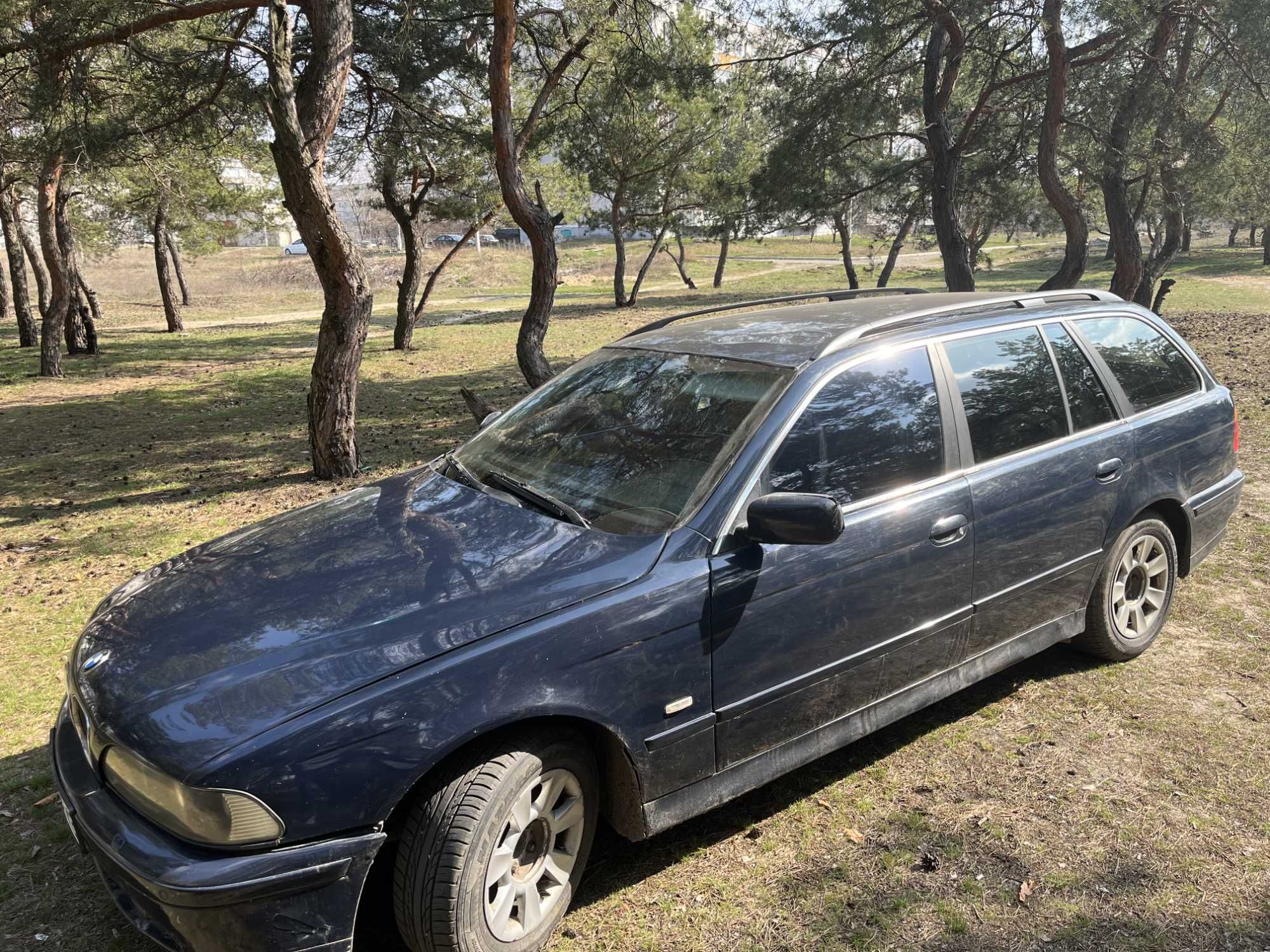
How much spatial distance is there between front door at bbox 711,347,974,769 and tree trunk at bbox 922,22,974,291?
10.2 m

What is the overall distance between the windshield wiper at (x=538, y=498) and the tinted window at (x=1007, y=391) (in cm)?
158

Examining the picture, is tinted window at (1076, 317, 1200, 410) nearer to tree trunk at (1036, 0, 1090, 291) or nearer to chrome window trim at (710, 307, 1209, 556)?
chrome window trim at (710, 307, 1209, 556)

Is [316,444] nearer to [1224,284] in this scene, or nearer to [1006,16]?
[1006,16]

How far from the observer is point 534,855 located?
2498 millimetres

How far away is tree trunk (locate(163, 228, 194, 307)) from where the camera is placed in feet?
77.8

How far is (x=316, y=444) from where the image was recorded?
813cm

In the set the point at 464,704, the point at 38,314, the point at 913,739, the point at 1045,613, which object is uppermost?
the point at 38,314

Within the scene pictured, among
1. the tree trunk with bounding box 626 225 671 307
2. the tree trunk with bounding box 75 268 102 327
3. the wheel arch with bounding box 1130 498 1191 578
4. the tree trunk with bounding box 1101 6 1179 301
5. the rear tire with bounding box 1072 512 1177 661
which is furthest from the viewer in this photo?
the tree trunk with bounding box 626 225 671 307

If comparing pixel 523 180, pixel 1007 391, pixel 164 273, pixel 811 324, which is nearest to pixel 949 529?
pixel 1007 391

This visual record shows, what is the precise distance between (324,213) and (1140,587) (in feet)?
21.7

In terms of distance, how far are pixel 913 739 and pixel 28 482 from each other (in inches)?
326

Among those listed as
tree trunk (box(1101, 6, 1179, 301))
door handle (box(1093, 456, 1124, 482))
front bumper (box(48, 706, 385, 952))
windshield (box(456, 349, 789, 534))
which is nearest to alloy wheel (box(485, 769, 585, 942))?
front bumper (box(48, 706, 385, 952))

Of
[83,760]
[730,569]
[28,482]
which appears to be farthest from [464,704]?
[28,482]

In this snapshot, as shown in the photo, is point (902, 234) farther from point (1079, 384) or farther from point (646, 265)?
point (1079, 384)
